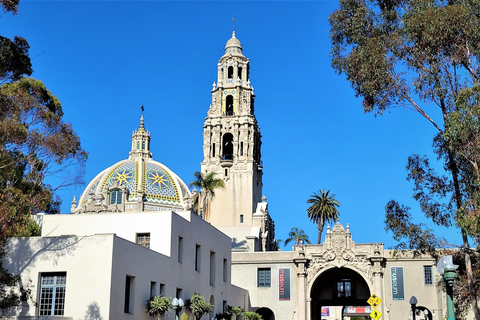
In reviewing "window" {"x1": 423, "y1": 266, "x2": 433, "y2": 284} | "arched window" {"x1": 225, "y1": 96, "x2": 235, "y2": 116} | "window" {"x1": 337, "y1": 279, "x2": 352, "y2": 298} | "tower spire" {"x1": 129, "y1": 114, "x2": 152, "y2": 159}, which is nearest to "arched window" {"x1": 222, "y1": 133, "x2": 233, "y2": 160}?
"arched window" {"x1": 225, "y1": 96, "x2": 235, "y2": 116}

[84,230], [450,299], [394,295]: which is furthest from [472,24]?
[394,295]

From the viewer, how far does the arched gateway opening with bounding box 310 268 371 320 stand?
58594 mm

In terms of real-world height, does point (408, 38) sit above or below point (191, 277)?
above

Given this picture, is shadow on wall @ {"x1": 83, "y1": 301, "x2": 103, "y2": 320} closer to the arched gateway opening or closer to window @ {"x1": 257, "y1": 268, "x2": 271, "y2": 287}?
window @ {"x1": 257, "y1": 268, "x2": 271, "y2": 287}

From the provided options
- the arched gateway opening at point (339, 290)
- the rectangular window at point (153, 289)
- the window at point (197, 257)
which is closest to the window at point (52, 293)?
the rectangular window at point (153, 289)

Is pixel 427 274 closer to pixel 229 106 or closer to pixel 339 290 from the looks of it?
pixel 339 290

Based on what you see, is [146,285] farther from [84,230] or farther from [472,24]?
[472,24]

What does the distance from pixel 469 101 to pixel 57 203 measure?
2307 centimetres

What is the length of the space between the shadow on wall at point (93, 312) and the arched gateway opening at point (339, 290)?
110 ft

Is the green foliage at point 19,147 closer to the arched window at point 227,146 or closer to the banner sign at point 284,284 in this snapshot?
the banner sign at point 284,284

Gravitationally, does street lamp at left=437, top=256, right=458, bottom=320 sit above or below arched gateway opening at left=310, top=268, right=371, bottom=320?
below

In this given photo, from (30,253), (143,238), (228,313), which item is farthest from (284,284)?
(30,253)

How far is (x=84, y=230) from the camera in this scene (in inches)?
1331

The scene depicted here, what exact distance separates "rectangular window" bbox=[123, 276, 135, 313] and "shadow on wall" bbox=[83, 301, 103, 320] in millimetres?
2682
